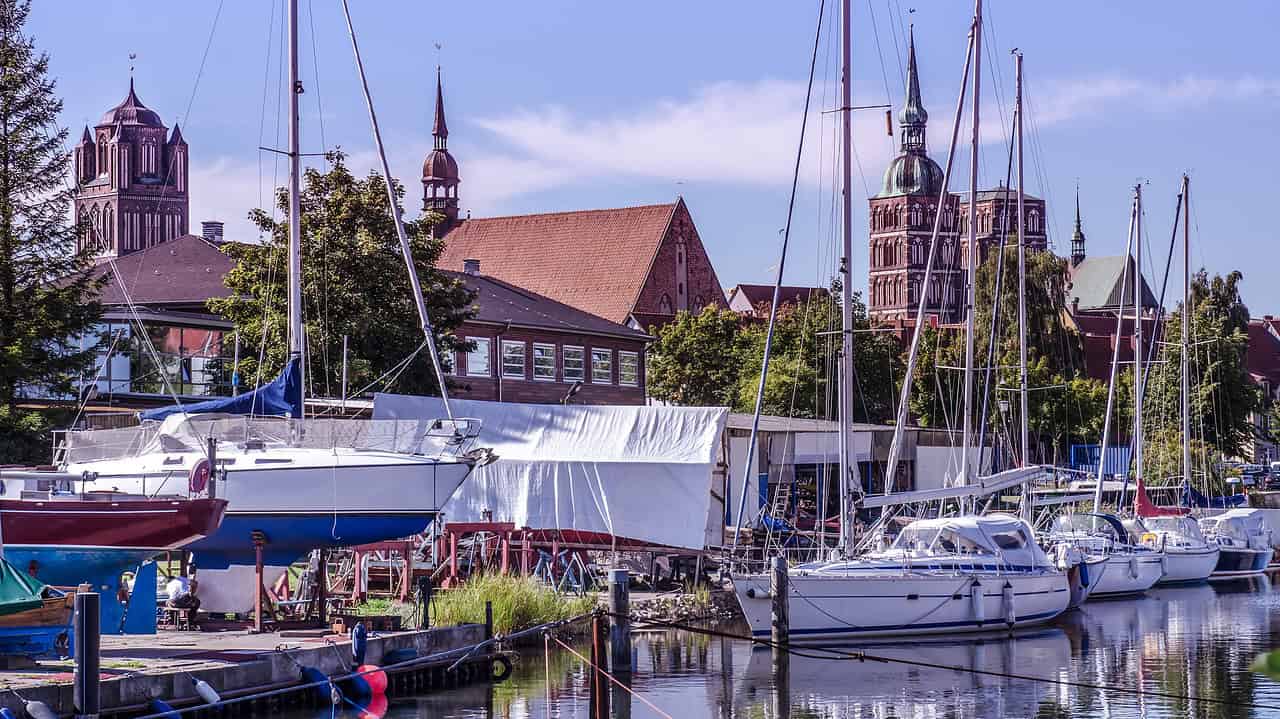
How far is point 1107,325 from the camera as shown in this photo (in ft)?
539

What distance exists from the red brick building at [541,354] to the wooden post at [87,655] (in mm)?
45460

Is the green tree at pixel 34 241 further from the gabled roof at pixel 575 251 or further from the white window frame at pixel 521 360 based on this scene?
the gabled roof at pixel 575 251

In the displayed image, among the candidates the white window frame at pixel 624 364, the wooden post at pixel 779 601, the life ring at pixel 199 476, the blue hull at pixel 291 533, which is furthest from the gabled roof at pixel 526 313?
the life ring at pixel 199 476

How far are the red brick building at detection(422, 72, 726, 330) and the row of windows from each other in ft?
107

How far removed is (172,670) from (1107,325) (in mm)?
150485

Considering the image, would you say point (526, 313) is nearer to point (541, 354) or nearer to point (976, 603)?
point (541, 354)

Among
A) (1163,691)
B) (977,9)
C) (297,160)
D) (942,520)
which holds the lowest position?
(1163,691)

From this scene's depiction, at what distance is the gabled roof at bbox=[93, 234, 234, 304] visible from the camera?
5538 cm

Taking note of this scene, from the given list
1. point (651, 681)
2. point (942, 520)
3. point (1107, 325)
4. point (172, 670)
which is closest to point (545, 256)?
point (1107, 325)

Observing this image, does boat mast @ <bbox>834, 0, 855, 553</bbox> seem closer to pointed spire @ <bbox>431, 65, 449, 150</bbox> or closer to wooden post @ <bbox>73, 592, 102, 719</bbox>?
wooden post @ <bbox>73, 592, 102, 719</bbox>

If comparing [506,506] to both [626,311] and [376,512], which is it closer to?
[376,512]

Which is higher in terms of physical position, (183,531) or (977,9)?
(977,9)

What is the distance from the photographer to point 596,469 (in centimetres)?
4034

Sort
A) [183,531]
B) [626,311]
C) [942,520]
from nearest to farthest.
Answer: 1. [183,531]
2. [942,520]
3. [626,311]
